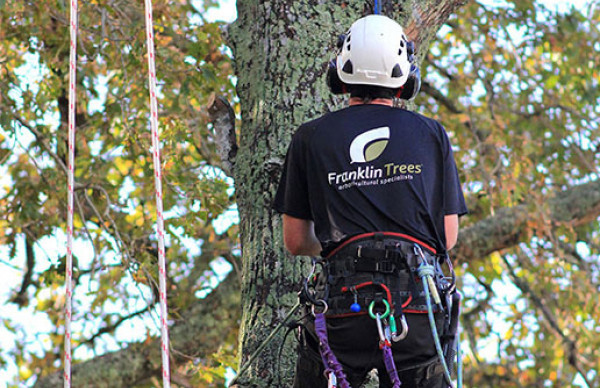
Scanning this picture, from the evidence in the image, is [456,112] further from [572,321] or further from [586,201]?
[572,321]

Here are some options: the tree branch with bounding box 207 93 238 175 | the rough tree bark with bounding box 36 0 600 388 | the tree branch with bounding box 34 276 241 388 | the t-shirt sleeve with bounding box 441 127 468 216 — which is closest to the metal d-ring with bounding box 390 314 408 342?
the t-shirt sleeve with bounding box 441 127 468 216

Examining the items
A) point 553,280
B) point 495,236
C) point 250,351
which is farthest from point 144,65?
point 553,280

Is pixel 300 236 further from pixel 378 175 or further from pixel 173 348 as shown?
pixel 173 348

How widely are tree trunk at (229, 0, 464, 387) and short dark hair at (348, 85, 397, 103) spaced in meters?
1.11

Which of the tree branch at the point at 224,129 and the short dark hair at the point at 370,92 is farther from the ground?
the tree branch at the point at 224,129

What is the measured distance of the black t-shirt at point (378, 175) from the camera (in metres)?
3.45

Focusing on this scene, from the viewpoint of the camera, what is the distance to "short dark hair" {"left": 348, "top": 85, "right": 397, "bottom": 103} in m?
3.66

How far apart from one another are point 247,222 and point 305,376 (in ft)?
4.26

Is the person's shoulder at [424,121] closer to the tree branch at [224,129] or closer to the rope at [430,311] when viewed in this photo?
the rope at [430,311]

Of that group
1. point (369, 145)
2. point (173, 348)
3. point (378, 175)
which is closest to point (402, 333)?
point (378, 175)

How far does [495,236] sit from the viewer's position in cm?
903

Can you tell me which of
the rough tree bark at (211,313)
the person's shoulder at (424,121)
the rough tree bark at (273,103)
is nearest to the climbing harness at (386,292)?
the person's shoulder at (424,121)

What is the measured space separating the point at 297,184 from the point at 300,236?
0.20 metres

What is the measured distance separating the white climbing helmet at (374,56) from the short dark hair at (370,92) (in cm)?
2
